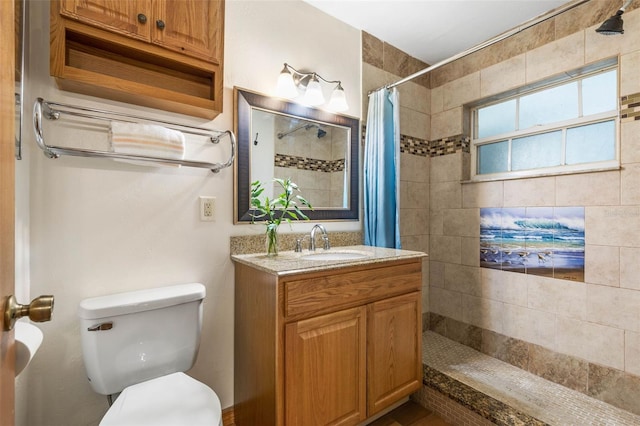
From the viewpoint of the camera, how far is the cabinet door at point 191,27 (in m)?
1.31

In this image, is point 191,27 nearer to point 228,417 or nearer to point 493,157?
point 228,417

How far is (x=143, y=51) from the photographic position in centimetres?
130

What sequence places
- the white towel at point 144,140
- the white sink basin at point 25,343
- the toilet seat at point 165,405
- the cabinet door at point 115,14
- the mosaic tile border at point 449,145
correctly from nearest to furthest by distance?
the white sink basin at point 25,343
the toilet seat at point 165,405
the cabinet door at point 115,14
the white towel at point 144,140
the mosaic tile border at point 449,145

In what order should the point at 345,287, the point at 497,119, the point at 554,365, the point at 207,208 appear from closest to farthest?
the point at 345,287 → the point at 207,208 → the point at 554,365 → the point at 497,119

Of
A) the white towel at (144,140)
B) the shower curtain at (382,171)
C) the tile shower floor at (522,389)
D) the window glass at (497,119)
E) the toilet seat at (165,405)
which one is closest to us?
the toilet seat at (165,405)

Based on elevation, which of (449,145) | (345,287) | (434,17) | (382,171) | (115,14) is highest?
(434,17)

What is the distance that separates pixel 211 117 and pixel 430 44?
187 cm

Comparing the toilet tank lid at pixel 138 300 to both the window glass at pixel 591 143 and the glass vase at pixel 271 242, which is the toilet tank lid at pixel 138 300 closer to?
the glass vase at pixel 271 242

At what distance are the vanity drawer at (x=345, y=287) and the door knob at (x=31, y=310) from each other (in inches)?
32.6

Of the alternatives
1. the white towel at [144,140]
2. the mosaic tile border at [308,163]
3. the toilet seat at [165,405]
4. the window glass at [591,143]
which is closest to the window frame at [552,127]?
the window glass at [591,143]

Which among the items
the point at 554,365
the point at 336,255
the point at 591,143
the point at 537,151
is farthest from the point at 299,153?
the point at 554,365

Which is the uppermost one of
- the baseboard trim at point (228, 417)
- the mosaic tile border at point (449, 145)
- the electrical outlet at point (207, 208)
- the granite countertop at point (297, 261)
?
the mosaic tile border at point (449, 145)

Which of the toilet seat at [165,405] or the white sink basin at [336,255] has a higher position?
the white sink basin at [336,255]

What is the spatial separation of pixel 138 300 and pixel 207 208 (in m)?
0.53
